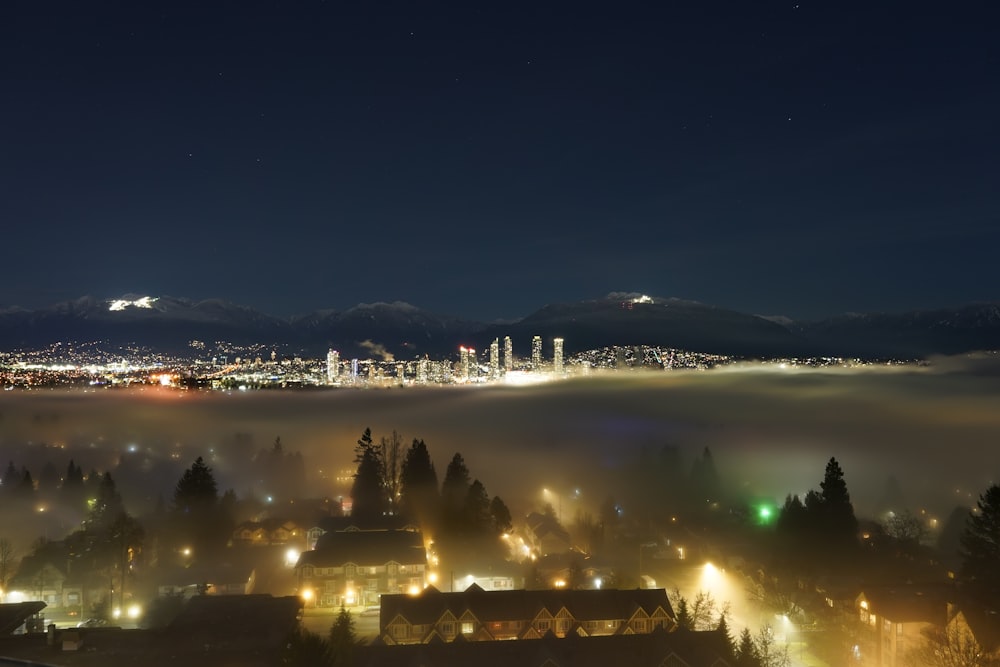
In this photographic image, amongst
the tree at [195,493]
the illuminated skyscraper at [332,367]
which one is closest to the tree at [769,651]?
the tree at [195,493]

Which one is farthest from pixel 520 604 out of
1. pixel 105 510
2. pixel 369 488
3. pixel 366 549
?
pixel 105 510

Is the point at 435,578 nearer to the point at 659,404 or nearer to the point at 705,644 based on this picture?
the point at 705,644

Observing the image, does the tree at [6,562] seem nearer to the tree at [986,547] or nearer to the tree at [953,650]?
the tree at [953,650]

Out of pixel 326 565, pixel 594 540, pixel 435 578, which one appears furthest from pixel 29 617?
pixel 594 540

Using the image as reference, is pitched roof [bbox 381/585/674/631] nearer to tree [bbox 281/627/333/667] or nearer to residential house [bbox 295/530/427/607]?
tree [bbox 281/627/333/667]

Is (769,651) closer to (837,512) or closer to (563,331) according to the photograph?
(837,512)

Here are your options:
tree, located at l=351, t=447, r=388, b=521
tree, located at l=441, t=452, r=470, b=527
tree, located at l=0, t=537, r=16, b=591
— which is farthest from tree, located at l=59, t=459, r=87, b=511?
tree, located at l=441, t=452, r=470, b=527
